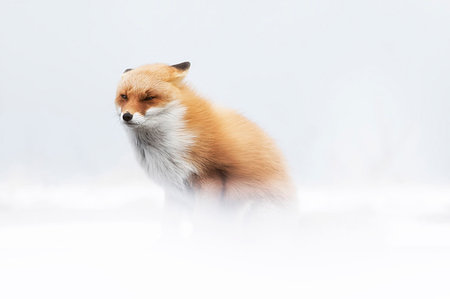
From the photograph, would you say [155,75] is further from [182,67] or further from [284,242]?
[284,242]

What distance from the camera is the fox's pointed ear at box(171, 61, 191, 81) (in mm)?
2721

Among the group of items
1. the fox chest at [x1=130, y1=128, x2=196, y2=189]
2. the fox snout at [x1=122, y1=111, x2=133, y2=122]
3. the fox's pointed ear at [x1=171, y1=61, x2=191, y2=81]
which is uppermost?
the fox's pointed ear at [x1=171, y1=61, x2=191, y2=81]

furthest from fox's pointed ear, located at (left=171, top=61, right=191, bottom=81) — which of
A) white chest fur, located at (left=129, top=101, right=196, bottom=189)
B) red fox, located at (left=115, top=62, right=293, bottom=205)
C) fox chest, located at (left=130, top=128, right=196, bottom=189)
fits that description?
fox chest, located at (left=130, top=128, right=196, bottom=189)

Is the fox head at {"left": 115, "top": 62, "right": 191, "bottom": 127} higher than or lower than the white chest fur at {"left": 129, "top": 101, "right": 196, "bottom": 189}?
higher

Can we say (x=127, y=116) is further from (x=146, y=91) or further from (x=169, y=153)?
(x=169, y=153)

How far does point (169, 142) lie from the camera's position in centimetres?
270

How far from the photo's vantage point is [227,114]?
287 centimetres

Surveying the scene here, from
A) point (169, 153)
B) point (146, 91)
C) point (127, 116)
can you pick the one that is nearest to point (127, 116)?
point (127, 116)

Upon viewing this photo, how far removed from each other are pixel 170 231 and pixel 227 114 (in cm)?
57

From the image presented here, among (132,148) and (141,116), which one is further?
(132,148)

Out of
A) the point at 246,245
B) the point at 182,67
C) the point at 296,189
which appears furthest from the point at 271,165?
the point at 182,67

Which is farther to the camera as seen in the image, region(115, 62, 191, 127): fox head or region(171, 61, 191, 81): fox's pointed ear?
region(171, 61, 191, 81): fox's pointed ear

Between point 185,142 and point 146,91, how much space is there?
265 millimetres

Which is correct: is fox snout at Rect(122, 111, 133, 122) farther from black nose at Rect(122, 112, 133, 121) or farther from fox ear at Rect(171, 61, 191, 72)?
fox ear at Rect(171, 61, 191, 72)
